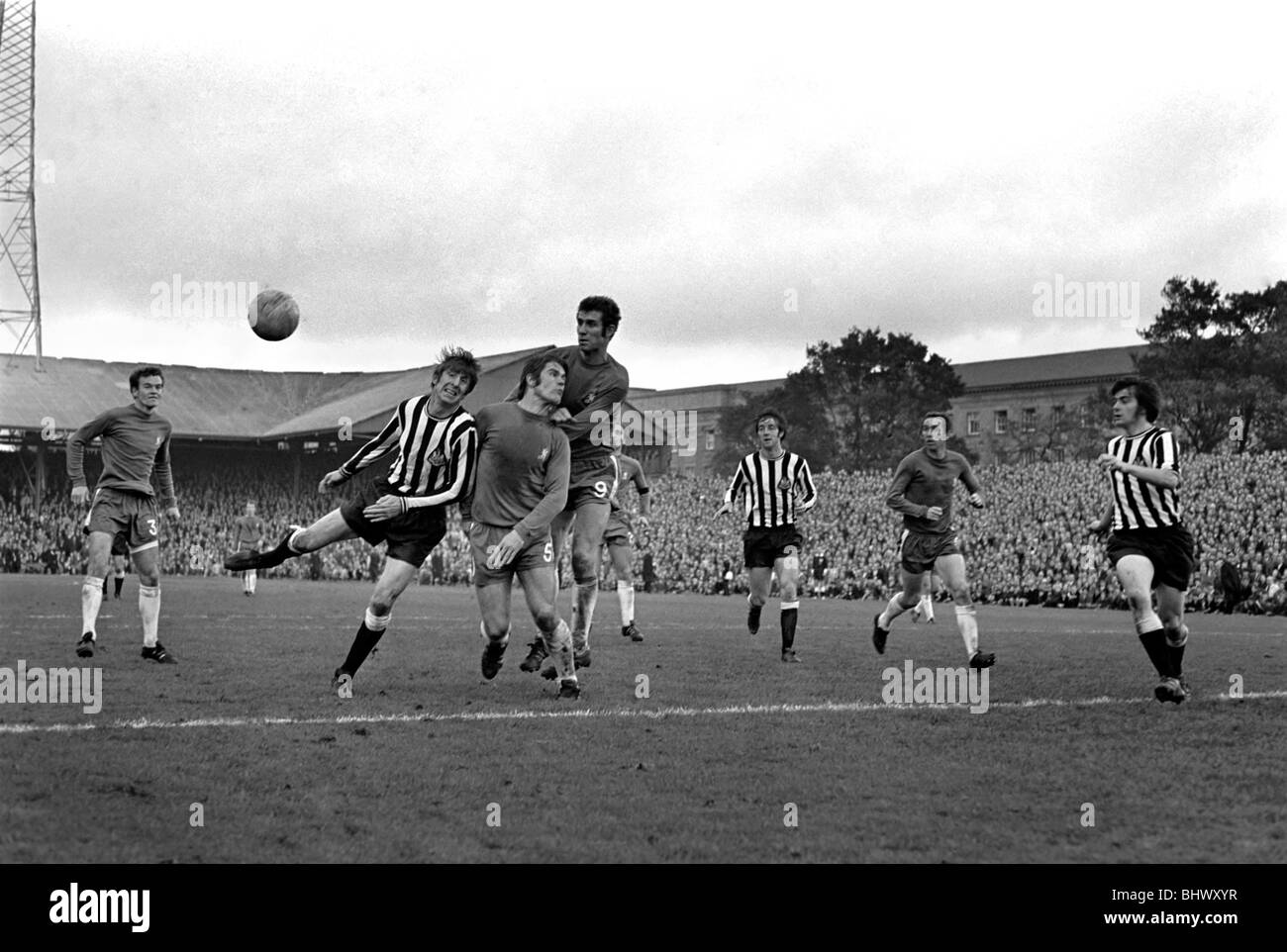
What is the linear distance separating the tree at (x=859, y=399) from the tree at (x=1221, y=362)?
974 centimetres

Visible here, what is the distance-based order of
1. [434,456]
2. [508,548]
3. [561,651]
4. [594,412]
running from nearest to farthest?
[508,548] → [434,456] → [561,651] → [594,412]

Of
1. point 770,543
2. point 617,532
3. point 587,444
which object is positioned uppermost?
point 587,444

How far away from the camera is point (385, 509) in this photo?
8.74m

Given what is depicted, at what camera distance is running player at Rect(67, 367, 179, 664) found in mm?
11328

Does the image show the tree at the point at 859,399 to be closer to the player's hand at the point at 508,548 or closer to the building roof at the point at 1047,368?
the building roof at the point at 1047,368

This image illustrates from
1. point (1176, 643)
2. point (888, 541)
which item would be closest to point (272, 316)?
point (1176, 643)

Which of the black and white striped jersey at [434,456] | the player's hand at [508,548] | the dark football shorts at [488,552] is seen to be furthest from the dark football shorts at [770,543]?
the player's hand at [508,548]

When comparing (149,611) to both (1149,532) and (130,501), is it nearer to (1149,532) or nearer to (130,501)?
(130,501)

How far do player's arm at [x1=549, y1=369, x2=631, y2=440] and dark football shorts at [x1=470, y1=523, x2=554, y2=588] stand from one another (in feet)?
4.90

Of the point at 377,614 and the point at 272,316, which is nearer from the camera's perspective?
the point at 377,614

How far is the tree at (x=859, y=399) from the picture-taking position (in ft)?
203

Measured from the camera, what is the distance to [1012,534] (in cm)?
2894

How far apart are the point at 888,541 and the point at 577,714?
2416cm
